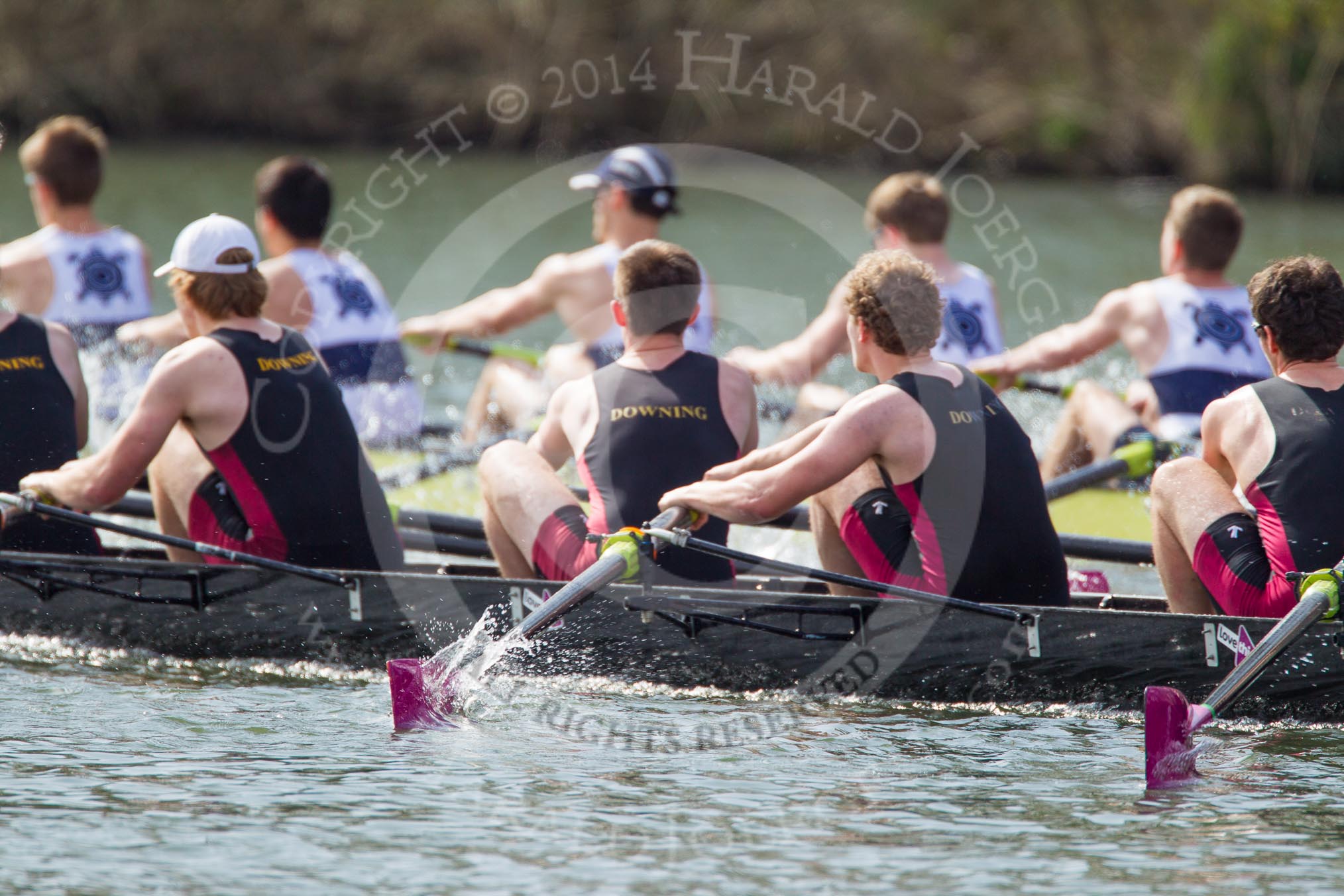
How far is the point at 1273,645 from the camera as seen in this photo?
5.04 meters

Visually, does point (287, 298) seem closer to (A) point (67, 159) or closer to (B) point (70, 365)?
(A) point (67, 159)

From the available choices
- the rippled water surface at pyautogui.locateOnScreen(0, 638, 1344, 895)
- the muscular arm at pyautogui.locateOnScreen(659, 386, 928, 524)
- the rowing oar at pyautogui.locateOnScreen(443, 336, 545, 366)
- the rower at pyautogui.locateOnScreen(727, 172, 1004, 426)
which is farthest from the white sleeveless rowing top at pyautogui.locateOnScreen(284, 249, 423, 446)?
the muscular arm at pyautogui.locateOnScreen(659, 386, 928, 524)

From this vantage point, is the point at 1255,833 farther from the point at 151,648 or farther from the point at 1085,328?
the point at 1085,328

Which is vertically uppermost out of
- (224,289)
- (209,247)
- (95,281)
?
(95,281)

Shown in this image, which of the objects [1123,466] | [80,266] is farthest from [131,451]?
[1123,466]

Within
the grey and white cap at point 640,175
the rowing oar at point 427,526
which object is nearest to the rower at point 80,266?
the rowing oar at point 427,526

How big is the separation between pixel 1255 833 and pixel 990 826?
0.67 meters

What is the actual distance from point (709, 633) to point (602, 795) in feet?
3.60

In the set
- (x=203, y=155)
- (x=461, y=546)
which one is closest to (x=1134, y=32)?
(x=203, y=155)

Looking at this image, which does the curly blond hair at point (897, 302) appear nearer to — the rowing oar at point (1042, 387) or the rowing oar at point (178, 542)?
the rowing oar at point (178, 542)

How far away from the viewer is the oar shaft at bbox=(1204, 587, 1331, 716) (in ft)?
16.5

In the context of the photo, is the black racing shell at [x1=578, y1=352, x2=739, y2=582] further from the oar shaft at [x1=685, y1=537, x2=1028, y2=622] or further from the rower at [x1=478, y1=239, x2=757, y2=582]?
the oar shaft at [x1=685, y1=537, x2=1028, y2=622]

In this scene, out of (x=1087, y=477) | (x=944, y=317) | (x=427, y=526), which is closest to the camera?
(x=427, y=526)

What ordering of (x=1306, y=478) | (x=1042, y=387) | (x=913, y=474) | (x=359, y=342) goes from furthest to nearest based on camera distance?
(x=1042, y=387)
(x=359, y=342)
(x=913, y=474)
(x=1306, y=478)
